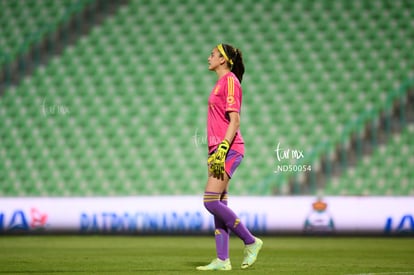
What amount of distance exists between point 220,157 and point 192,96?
6863 mm

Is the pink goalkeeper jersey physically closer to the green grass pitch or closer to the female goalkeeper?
the female goalkeeper

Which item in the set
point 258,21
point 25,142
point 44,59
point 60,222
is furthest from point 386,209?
point 44,59

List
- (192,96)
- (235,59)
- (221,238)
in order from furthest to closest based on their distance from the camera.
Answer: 1. (192,96)
2. (235,59)
3. (221,238)

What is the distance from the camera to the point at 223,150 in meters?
4.95

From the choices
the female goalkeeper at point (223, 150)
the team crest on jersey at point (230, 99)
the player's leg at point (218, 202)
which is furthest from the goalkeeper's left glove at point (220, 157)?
the team crest on jersey at point (230, 99)

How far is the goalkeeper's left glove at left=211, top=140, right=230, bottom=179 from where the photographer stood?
495cm

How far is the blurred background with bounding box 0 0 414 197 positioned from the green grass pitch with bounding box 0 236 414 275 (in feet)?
7.07

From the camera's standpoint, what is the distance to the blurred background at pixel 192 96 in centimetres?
1094

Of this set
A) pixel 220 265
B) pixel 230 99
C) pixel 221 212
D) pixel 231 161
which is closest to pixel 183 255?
pixel 220 265

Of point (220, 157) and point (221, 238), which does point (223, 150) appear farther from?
point (221, 238)

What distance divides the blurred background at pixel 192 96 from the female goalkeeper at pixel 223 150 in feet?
17.8

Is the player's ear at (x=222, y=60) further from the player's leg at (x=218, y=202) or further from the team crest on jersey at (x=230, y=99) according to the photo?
A: the player's leg at (x=218, y=202)

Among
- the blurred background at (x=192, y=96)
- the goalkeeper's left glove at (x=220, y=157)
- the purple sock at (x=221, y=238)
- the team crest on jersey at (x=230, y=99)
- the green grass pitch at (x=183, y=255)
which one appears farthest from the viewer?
the blurred background at (x=192, y=96)

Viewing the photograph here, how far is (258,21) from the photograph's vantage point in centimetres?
1236
